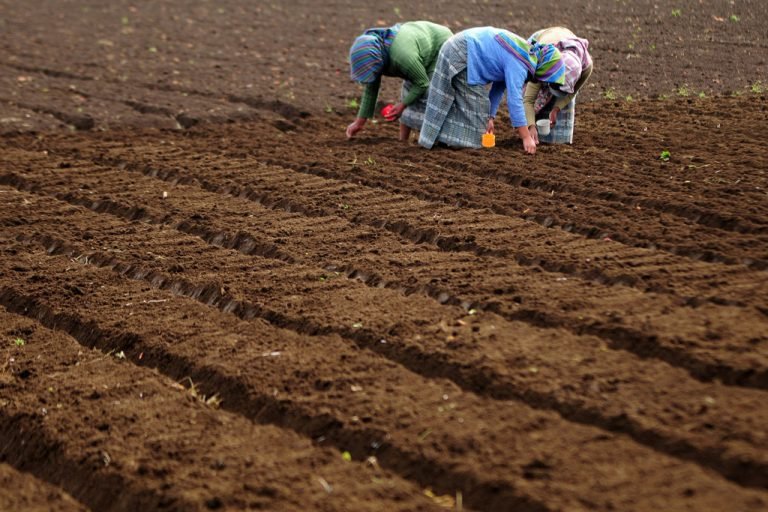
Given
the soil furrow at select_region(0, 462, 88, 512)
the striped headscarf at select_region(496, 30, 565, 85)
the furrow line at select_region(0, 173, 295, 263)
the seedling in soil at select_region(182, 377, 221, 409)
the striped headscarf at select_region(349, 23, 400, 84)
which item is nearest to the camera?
the soil furrow at select_region(0, 462, 88, 512)

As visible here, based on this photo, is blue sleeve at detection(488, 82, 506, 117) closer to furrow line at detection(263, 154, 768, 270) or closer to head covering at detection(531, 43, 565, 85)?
head covering at detection(531, 43, 565, 85)

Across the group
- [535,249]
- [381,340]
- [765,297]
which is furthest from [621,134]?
[381,340]

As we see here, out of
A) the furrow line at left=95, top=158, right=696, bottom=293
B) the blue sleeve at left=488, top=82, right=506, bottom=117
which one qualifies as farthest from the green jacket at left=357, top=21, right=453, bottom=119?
the furrow line at left=95, top=158, right=696, bottom=293

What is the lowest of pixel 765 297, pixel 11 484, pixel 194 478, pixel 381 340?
pixel 11 484

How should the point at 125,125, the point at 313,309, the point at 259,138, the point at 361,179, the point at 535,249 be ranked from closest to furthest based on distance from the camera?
the point at 313,309 < the point at 535,249 < the point at 361,179 < the point at 259,138 < the point at 125,125

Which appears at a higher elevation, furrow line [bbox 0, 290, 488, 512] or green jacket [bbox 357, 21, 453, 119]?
green jacket [bbox 357, 21, 453, 119]

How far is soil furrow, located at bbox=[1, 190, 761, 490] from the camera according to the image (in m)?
3.79

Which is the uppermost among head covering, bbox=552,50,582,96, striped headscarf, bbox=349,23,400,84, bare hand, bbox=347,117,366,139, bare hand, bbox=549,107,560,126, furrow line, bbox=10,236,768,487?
head covering, bbox=552,50,582,96

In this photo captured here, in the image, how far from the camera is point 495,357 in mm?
4367

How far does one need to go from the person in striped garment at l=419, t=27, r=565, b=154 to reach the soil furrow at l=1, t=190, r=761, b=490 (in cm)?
307

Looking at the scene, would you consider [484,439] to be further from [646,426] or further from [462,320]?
[462,320]

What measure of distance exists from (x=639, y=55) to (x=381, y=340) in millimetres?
9965

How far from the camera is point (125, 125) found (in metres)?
10.5

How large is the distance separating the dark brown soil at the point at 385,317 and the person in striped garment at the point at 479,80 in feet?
0.83
